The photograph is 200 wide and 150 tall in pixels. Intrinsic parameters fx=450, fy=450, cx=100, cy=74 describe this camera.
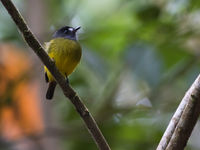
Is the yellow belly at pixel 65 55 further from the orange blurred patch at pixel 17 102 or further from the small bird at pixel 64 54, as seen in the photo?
the orange blurred patch at pixel 17 102

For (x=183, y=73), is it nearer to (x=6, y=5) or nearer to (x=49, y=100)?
(x=49, y=100)

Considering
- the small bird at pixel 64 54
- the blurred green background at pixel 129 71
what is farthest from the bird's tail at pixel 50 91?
the blurred green background at pixel 129 71

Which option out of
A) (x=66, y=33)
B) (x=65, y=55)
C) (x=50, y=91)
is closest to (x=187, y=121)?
(x=65, y=55)

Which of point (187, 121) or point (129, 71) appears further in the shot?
point (129, 71)

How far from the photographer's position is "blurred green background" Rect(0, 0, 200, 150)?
9.96ft

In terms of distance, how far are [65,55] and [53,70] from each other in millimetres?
1086

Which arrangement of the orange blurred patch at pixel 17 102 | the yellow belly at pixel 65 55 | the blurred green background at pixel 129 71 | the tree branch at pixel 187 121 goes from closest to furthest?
the tree branch at pixel 187 121 → the yellow belly at pixel 65 55 → the blurred green background at pixel 129 71 → the orange blurred patch at pixel 17 102

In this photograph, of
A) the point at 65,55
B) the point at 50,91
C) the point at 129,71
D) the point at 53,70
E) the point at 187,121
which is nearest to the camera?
the point at 187,121

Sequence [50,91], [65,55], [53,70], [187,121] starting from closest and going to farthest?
[187,121]
[53,70]
[65,55]
[50,91]

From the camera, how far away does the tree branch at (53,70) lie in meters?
1.58

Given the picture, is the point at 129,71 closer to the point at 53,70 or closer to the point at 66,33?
the point at 66,33

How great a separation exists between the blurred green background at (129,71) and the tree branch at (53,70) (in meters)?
1.15

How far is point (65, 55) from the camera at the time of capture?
286 centimetres

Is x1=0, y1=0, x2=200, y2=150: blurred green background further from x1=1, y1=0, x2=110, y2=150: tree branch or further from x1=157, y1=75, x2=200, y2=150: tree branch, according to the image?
x1=157, y1=75, x2=200, y2=150: tree branch
